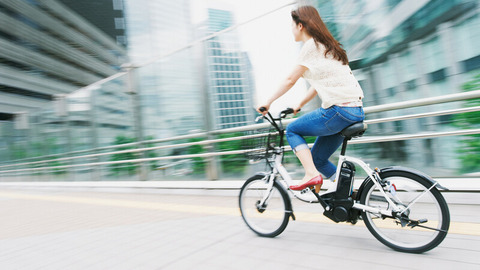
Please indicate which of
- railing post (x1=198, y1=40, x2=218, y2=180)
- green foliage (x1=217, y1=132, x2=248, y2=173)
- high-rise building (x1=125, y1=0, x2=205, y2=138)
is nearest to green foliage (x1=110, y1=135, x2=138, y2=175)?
high-rise building (x1=125, y1=0, x2=205, y2=138)

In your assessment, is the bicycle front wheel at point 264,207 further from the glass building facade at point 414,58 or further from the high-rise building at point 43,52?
the high-rise building at point 43,52

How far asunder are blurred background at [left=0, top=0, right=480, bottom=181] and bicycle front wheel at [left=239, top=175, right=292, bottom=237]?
42 centimetres

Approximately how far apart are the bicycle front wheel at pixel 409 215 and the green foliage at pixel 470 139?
1.90 m

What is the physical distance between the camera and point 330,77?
2.03m

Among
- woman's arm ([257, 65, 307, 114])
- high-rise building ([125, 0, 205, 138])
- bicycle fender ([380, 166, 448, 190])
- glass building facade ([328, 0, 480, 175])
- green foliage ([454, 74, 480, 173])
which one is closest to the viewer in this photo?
bicycle fender ([380, 166, 448, 190])

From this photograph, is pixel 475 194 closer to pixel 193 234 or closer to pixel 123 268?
pixel 193 234

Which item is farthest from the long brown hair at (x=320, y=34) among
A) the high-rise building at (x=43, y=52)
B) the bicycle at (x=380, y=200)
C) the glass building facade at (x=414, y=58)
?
the high-rise building at (x=43, y=52)

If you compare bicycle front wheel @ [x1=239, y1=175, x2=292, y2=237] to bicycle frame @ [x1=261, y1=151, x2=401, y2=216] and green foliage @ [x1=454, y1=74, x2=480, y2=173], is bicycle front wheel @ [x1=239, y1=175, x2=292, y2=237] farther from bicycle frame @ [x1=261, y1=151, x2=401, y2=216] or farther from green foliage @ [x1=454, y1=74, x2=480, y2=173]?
green foliage @ [x1=454, y1=74, x2=480, y2=173]

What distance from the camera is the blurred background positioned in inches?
133

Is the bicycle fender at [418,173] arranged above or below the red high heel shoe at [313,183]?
above

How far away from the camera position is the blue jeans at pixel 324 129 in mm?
2004

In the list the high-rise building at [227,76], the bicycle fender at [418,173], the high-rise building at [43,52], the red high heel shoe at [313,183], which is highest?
the high-rise building at [43,52]

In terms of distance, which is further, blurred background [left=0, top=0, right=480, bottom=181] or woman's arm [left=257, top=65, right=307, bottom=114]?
blurred background [left=0, top=0, right=480, bottom=181]

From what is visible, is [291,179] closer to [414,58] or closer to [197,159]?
[414,58]
